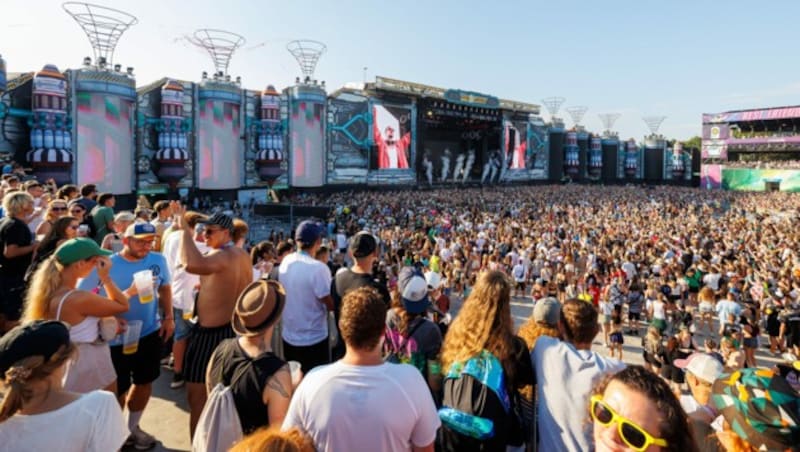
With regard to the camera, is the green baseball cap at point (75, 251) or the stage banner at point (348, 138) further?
the stage banner at point (348, 138)

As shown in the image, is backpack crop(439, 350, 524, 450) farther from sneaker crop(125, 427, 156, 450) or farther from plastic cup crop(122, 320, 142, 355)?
plastic cup crop(122, 320, 142, 355)

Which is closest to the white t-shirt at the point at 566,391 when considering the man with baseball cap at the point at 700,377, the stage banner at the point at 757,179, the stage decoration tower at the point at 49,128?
the man with baseball cap at the point at 700,377

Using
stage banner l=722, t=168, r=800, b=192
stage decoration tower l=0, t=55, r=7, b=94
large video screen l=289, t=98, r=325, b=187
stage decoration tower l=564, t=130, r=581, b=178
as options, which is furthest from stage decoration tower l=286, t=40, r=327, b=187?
stage banner l=722, t=168, r=800, b=192

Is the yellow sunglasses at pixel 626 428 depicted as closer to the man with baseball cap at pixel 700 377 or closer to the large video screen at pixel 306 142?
the man with baseball cap at pixel 700 377

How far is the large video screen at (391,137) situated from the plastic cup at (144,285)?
36.4 m

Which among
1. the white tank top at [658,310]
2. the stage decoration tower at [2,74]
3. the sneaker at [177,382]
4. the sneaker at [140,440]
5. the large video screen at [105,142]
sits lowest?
the white tank top at [658,310]

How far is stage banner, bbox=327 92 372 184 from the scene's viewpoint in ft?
121

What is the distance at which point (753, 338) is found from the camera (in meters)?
7.85

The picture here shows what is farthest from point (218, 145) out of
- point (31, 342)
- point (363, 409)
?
point (363, 409)

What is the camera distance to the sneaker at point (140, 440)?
331cm

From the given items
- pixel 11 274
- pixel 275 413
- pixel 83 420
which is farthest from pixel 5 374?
pixel 11 274

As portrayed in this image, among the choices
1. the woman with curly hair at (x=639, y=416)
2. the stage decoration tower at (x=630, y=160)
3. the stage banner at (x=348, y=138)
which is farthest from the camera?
the stage decoration tower at (x=630, y=160)

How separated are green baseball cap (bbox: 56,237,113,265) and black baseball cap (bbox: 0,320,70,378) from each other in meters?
Result: 1.14

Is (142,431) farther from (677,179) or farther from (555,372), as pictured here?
(677,179)
